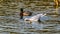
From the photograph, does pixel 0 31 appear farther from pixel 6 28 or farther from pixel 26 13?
pixel 26 13

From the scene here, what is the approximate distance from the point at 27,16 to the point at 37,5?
7669 millimetres

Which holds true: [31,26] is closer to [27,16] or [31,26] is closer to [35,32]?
[35,32]

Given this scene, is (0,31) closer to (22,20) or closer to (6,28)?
(6,28)

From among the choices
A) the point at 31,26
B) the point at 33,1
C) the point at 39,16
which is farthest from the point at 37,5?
the point at 31,26

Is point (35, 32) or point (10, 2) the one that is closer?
point (35, 32)

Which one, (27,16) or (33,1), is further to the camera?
(33,1)

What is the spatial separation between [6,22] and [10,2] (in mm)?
13486

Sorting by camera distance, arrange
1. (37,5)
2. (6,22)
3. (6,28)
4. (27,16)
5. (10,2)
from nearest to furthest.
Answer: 1. (6,28)
2. (6,22)
3. (27,16)
4. (37,5)
5. (10,2)

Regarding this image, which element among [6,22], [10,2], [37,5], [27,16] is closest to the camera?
[6,22]

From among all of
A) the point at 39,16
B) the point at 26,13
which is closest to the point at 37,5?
the point at 26,13

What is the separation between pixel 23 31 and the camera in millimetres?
19141

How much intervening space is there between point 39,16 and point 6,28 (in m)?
3.45

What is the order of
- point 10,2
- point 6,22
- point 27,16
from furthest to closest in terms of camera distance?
point 10,2, point 27,16, point 6,22

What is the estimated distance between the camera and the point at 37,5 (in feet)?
104
